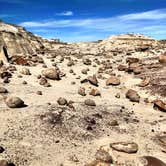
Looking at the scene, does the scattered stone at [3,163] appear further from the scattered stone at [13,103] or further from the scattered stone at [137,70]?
the scattered stone at [137,70]

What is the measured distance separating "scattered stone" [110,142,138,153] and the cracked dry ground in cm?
15

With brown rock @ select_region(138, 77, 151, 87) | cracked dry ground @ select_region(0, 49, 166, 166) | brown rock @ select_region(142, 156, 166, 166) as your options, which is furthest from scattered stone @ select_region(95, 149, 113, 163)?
brown rock @ select_region(138, 77, 151, 87)

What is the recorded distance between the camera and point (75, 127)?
51.7ft

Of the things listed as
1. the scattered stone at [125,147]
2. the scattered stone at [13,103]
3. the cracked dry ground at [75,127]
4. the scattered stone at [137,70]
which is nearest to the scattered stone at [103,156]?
the cracked dry ground at [75,127]

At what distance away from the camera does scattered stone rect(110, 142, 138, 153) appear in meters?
14.0

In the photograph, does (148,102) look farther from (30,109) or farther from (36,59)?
(36,59)

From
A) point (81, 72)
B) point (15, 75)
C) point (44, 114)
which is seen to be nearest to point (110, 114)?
point (44, 114)

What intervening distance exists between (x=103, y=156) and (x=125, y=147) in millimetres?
1425

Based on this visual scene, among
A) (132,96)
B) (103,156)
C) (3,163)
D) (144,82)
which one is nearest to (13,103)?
(3,163)

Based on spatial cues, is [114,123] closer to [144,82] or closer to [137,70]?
[144,82]

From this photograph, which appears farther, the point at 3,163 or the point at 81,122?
the point at 81,122

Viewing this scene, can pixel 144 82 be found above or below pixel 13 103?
below

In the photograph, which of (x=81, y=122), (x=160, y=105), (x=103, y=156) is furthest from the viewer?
(x=160, y=105)

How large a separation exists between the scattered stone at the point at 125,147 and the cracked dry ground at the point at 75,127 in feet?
0.50
